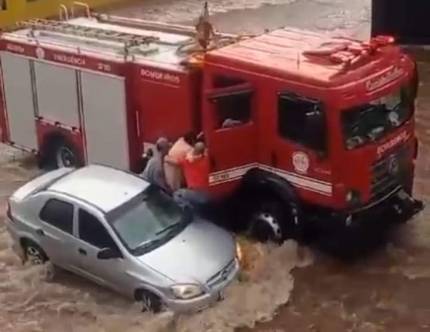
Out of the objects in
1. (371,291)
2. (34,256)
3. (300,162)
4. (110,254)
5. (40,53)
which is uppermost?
(40,53)

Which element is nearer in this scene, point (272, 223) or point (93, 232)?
point (93, 232)

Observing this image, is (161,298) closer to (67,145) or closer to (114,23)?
(67,145)

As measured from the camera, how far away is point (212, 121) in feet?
39.4

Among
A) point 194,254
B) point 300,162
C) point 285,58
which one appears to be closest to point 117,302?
point 194,254

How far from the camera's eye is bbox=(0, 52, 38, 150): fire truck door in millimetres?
15078

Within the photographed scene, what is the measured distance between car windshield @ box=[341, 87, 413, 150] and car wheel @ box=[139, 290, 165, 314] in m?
2.91

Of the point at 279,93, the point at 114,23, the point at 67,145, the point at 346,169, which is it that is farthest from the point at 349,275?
the point at 114,23

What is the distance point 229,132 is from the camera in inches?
471

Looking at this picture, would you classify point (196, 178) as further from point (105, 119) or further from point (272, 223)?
point (105, 119)

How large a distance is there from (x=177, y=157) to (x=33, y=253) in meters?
2.23

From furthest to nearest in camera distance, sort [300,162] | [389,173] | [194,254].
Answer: [389,173] < [300,162] < [194,254]

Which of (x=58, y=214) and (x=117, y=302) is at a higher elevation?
(x=58, y=214)

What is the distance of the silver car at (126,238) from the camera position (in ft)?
34.1

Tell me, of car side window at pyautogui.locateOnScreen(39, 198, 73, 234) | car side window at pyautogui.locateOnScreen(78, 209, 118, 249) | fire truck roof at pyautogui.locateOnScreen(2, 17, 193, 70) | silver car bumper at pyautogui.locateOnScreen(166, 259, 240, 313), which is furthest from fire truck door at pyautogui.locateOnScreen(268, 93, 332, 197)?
car side window at pyautogui.locateOnScreen(39, 198, 73, 234)
